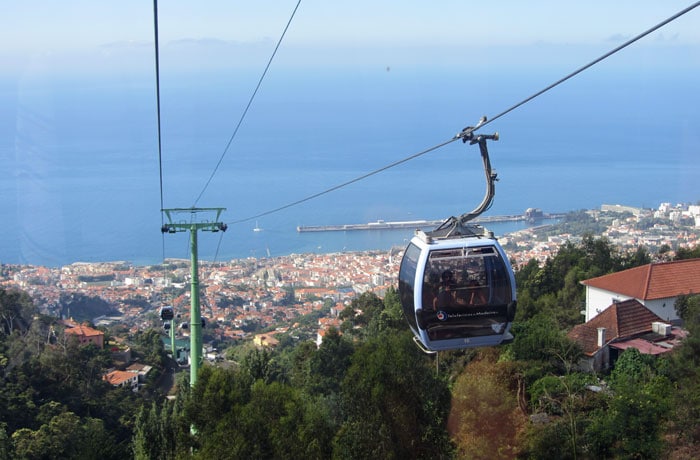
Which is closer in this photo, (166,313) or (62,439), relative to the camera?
(166,313)

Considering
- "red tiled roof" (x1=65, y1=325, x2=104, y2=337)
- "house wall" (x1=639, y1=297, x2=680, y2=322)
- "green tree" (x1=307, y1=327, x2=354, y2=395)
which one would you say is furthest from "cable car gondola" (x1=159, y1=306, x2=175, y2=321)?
"red tiled roof" (x1=65, y1=325, x2=104, y2=337)

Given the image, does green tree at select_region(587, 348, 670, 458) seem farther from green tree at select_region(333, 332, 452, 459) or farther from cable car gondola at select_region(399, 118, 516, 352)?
cable car gondola at select_region(399, 118, 516, 352)

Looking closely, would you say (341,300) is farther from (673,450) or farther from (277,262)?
(673,450)

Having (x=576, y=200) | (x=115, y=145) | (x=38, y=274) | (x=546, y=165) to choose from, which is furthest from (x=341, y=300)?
(x=115, y=145)

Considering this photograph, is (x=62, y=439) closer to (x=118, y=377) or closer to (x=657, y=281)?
(x=118, y=377)

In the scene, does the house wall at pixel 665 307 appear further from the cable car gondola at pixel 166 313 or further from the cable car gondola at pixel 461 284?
A: the cable car gondola at pixel 461 284

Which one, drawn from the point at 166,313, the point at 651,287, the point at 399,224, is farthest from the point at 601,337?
the point at 399,224

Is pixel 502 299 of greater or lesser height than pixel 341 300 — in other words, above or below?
above
